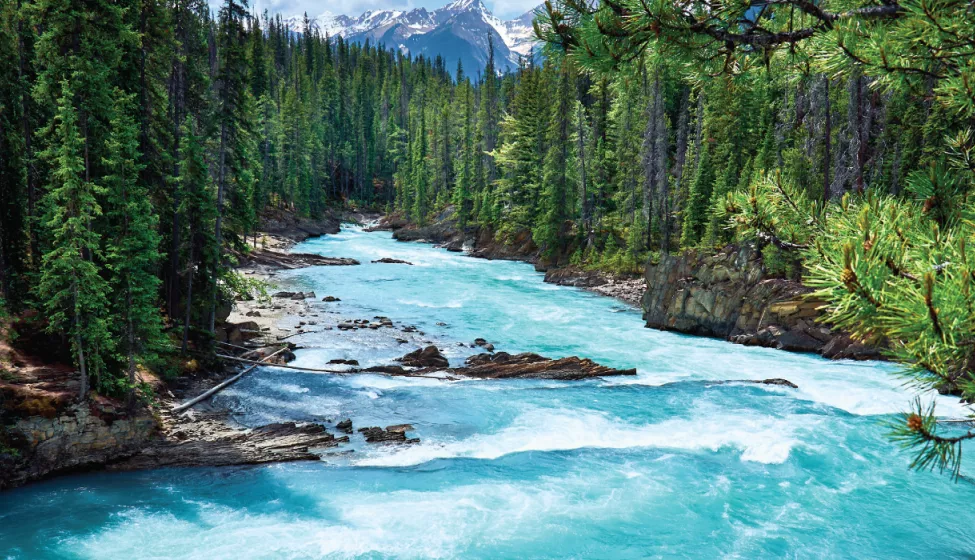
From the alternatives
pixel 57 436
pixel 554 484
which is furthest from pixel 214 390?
pixel 554 484

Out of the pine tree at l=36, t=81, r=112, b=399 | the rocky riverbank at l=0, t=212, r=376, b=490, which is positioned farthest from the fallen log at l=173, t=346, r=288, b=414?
the pine tree at l=36, t=81, r=112, b=399

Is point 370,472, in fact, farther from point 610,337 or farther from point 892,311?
point 610,337

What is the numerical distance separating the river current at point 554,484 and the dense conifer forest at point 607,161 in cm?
275

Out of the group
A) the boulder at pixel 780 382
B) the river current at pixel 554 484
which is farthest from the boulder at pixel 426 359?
the boulder at pixel 780 382

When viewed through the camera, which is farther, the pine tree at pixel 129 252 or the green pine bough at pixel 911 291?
the pine tree at pixel 129 252

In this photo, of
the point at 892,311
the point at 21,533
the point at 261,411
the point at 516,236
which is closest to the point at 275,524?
the point at 21,533

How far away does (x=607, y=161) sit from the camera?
5628 cm

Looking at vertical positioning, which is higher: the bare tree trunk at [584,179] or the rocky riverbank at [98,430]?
the bare tree trunk at [584,179]

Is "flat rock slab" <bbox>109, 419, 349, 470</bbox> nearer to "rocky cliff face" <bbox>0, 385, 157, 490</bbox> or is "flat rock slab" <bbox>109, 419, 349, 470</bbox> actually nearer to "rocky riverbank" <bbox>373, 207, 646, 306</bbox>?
"rocky cliff face" <bbox>0, 385, 157, 490</bbox>

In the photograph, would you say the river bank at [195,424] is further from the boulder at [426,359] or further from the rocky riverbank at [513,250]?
the rocky riverbank at [513,250]

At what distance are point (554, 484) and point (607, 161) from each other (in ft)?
154

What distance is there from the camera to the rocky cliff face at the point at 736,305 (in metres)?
24.4

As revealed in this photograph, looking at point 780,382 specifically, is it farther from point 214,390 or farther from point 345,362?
point 214,390

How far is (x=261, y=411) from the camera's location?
17109 millimetres
